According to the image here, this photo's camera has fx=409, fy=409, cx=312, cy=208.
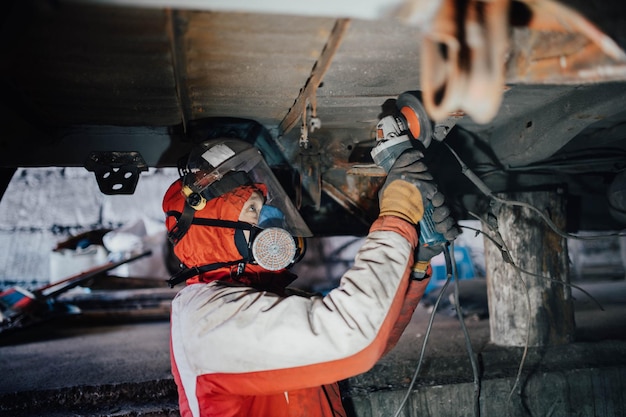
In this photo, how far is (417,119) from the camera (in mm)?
1845

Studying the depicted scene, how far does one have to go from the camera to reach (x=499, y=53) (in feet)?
3.04

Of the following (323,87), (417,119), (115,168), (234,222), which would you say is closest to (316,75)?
(323,87)

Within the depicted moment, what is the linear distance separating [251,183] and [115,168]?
0.99m

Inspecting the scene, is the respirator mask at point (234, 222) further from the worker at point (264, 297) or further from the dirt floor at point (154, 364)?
the dirt floor at point (154, 364)

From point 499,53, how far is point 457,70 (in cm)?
10

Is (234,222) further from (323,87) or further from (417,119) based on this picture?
(417,119)

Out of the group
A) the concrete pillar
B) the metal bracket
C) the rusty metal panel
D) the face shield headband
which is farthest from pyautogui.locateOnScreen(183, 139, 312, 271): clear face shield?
the concrete pillar

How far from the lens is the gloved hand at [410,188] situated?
1.73 meters

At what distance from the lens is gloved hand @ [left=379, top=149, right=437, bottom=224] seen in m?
1.73

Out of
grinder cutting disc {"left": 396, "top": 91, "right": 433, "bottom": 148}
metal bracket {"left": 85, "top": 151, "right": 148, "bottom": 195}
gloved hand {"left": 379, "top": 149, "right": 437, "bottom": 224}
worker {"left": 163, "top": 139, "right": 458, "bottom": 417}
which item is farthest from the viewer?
metal bracket {"left": 85, "top": 151, "right": 148, "bottom": 195}

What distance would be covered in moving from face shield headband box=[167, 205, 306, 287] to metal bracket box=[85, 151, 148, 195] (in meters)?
0.72

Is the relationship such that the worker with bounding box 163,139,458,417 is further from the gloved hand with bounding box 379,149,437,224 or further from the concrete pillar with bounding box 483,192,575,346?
the concrete pillar with bounding box 483,192,575,346

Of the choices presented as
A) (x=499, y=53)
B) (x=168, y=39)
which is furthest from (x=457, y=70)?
(x=168, y=39)

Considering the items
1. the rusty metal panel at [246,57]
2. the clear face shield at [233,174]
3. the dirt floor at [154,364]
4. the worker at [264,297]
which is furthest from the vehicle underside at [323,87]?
the dirt floor at [154,364]
